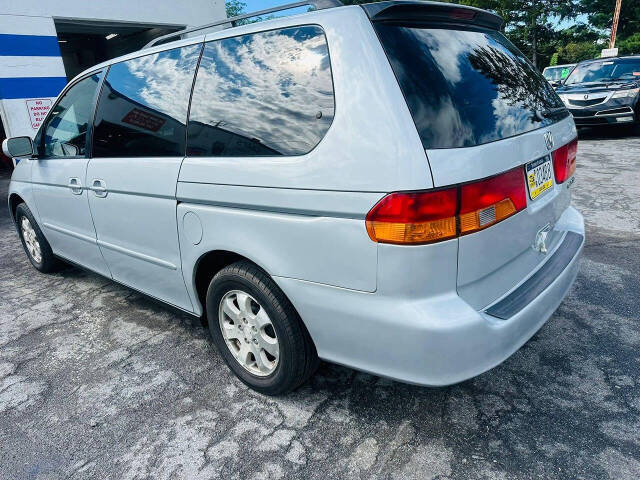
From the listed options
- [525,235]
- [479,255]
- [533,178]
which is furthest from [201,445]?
[533,178]

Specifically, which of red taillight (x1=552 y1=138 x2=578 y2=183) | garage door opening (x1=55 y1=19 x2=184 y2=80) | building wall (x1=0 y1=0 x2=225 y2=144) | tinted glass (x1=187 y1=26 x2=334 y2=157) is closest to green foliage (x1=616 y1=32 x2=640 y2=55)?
garage door opening (x1=55 y1=19 x2=184 y2=80)

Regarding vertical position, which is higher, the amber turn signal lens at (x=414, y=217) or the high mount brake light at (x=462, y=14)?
the high mount brake light at (x=462, y=14)

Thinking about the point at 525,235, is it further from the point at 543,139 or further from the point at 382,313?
the point at 382,313

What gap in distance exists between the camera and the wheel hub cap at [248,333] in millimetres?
2201

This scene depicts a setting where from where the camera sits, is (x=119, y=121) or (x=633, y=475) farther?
(x=119, y=121)

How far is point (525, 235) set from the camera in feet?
6.43

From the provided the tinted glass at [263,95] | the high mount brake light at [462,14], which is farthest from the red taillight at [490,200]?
the high mount brake light at [462,14]

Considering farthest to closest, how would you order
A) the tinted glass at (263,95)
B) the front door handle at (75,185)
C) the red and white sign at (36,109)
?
the red and white sign at (36,109) → the front door handle at (75,185) → the tinted glass at (263,95)

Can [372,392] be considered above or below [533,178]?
below

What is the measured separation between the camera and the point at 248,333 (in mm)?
2285

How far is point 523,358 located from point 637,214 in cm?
338

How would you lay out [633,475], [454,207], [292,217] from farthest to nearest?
1. [292,217]
2. [633,475]
3. [454,207]

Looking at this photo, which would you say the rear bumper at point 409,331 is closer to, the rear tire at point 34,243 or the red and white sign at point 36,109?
the rear tire at point 34,243

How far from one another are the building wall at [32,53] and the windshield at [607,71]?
10.1 metres
